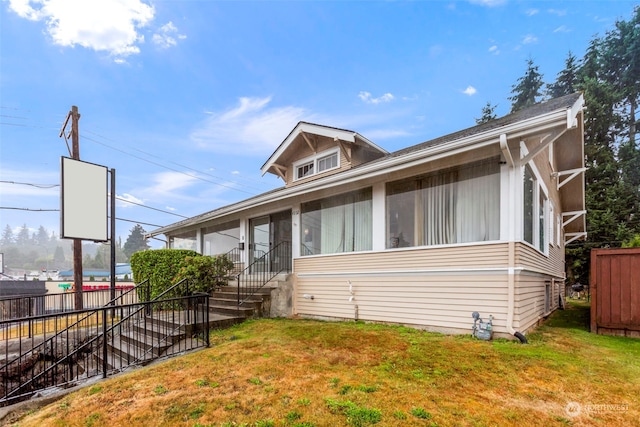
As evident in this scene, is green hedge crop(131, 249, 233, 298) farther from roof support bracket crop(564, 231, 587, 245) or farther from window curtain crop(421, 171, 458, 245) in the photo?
roof support bracket crop(564, 231, 587, 245)

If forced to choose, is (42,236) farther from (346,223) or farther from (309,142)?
(346,223)

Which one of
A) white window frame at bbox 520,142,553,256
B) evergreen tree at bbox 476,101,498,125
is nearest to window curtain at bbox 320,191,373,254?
white window frame at bbox 520,142,553,256

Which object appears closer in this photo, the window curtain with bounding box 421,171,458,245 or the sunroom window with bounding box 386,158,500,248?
the sunroom window with bounding box 386,158,500,248

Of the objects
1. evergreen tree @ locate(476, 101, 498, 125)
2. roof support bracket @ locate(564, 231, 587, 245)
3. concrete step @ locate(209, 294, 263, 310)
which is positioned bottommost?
concrete step @ locate(209, 294, 263, 310)

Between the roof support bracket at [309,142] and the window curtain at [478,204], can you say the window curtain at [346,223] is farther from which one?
the roof support bracket at [309,142]

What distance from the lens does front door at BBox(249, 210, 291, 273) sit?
9773 millimetres

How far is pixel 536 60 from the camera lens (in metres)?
28.7

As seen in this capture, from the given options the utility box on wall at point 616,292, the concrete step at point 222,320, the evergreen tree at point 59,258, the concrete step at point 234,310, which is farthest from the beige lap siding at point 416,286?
the evergreen tree at point 59,258

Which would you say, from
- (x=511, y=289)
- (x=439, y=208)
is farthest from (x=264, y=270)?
(x=511, y=289)

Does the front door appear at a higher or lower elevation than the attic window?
lower

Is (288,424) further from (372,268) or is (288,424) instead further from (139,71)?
(139,71)

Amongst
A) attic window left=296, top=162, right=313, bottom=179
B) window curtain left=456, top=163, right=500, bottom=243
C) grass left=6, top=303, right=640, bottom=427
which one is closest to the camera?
grass left=6, top=303, right=640, bottom=427

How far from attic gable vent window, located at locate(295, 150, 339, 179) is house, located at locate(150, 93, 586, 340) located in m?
0.07

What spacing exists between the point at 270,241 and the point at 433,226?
5.66 m
